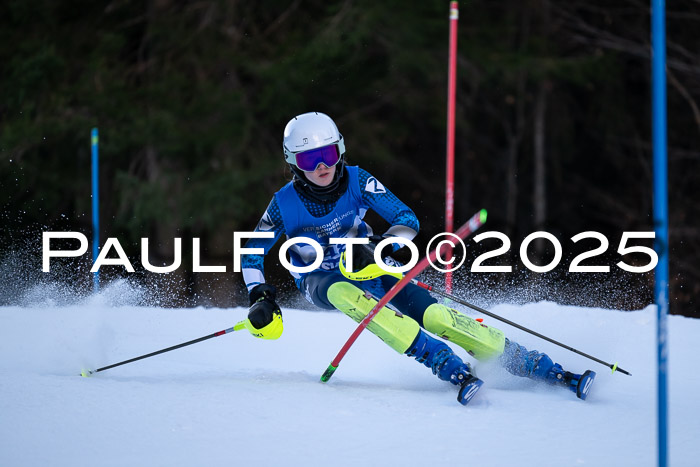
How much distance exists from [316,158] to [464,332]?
40.4 inches

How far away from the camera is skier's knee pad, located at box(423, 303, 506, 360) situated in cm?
369

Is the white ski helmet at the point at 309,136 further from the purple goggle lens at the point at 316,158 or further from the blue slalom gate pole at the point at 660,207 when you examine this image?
the blue slalom gate pole at the point at 660,207

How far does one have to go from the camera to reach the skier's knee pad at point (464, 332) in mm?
3693

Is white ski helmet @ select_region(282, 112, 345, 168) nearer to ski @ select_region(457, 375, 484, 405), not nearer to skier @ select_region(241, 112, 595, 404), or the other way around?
skier @ select_region(241, 112, 595, 404)

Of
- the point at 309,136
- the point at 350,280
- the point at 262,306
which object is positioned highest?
the point at 309,136

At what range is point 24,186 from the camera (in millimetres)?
11586

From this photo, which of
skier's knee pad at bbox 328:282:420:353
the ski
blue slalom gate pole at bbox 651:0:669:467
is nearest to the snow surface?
the ski

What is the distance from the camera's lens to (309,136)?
3.83m

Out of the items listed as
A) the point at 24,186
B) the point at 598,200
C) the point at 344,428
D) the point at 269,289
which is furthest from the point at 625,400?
the point at 598,200

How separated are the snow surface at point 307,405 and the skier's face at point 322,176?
91cm

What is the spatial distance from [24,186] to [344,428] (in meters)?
9.73

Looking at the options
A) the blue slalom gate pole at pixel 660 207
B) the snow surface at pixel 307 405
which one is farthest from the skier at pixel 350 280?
the blue slalom gate pole at pixel 660 207

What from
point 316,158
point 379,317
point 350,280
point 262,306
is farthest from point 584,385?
point 316,158

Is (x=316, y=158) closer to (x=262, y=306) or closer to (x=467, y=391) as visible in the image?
(x=262, y=306)
